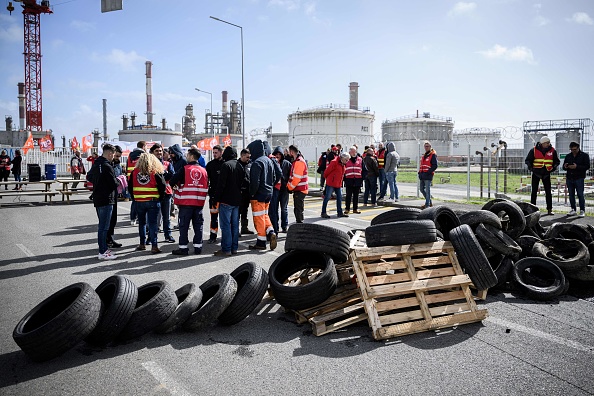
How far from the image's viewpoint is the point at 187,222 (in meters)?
8.15

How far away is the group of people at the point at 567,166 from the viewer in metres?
11.3

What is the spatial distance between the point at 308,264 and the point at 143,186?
3.98 meters

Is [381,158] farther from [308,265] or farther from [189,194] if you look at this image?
[308,265]

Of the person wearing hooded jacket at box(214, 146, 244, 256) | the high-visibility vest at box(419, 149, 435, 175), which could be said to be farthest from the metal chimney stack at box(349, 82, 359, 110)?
the person wearing hooded jacket at box(214, 146, 244, 256)

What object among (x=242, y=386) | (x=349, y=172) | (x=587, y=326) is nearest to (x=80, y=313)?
(x=242, y=386)

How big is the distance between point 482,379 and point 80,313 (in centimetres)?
361

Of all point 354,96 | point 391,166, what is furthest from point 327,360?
point 354,96

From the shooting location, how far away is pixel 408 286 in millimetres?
4801

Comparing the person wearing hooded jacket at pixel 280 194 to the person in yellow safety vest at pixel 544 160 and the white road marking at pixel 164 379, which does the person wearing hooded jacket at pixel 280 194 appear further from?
the person in yellow safety vest at pixel 544 160

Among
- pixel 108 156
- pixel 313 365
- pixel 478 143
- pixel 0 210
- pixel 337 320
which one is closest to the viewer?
pixel 313 365

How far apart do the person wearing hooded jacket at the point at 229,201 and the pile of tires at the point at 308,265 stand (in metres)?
2.32

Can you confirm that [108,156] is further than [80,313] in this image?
Yes

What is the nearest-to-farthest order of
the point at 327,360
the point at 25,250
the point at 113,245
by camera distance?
the point at 327,360
the point at 25,250
the point at 113,245

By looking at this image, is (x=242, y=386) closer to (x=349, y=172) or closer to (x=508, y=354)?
(x=508, y=354)
